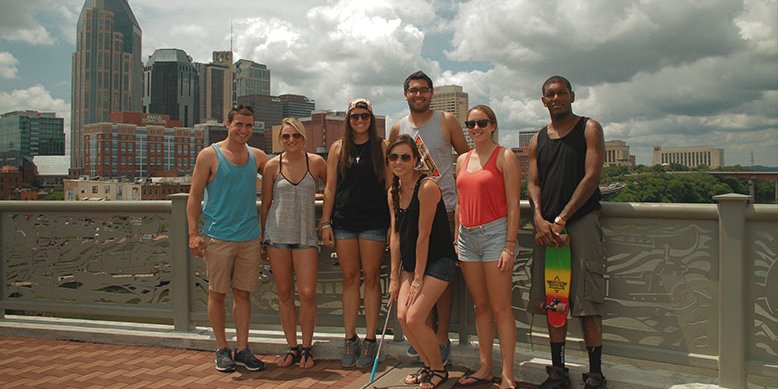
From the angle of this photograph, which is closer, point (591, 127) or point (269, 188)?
point (591, 127)

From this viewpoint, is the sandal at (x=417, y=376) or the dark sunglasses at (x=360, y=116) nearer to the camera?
the sandal at (x=417, y=376)

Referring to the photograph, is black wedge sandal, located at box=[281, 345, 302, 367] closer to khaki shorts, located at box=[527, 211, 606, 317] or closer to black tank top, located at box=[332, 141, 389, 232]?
black tank top, located at box=[332, 141, 389, 232]

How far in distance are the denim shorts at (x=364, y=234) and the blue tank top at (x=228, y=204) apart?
70 cm

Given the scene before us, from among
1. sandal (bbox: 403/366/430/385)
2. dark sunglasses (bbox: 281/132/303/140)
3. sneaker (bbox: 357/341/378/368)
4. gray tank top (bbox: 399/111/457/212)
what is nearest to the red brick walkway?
sneaker (bbox: 357/341/378/368)

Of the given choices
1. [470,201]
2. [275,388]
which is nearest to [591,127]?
[470,201]

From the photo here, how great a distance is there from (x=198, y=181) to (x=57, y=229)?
209cm

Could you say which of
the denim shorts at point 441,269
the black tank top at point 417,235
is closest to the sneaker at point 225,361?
the black tank top at point 417,235

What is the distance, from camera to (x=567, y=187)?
12.4ft

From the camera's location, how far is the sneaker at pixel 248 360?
14.9ft

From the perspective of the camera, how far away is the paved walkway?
4.28m

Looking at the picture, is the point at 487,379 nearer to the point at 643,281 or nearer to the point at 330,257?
the point at 643,281

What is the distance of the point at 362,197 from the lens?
174 inches

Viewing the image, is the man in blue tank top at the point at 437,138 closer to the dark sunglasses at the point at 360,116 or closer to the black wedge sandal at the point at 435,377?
the dark sunglasses at the point at 360,116

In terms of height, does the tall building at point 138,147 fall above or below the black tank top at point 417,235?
above
